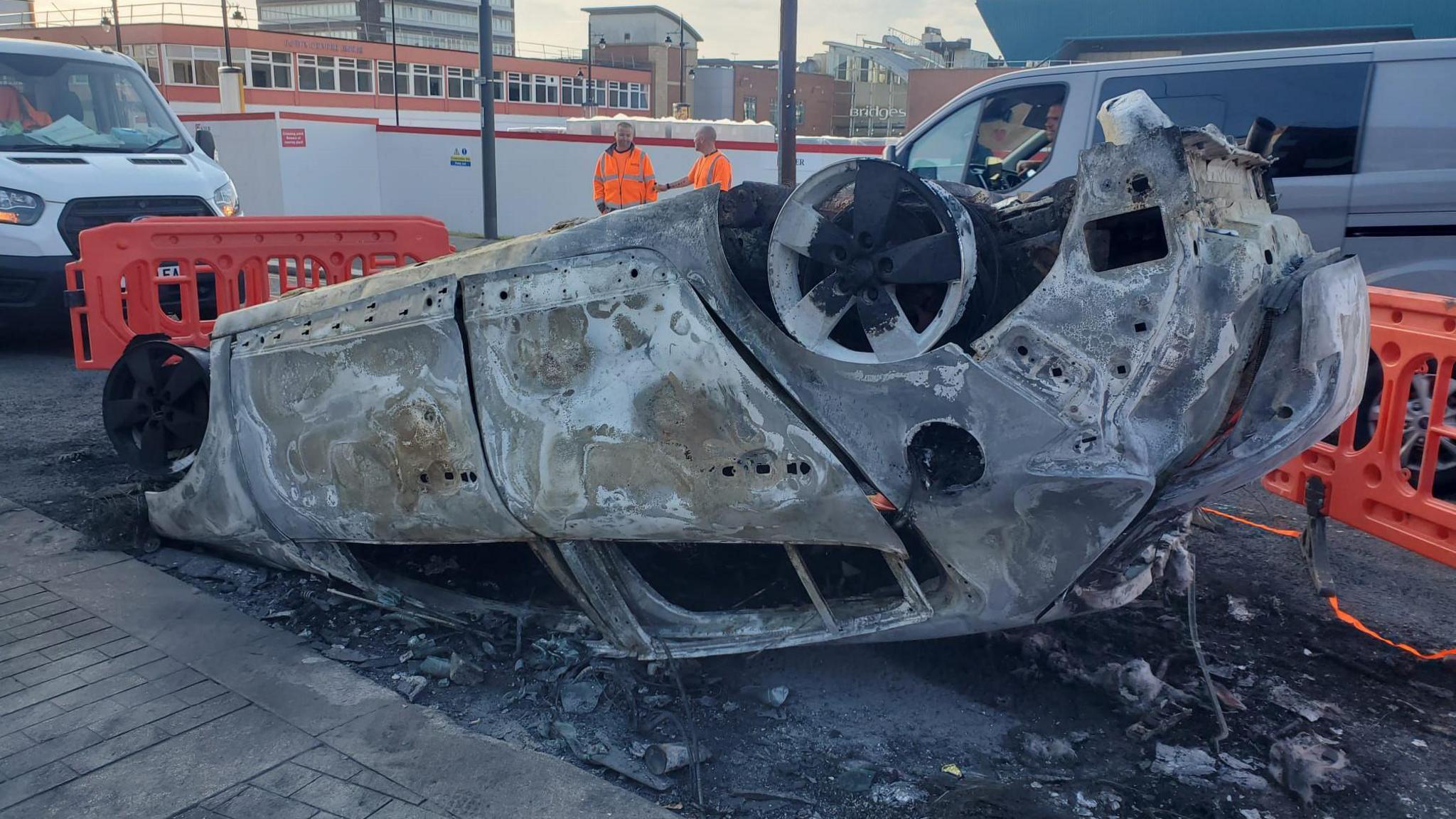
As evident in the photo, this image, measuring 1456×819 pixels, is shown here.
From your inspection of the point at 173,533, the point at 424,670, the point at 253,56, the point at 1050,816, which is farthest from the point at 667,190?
the point at 253,56

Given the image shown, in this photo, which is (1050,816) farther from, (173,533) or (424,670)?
(173,533)

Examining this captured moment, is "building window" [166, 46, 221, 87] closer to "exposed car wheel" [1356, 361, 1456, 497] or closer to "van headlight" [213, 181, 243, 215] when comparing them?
"van headlight" [213, 181, 243, 215]

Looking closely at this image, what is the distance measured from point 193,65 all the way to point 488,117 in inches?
1608

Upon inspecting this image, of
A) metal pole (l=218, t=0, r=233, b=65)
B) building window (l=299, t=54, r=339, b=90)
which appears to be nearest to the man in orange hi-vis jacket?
metal pole (l=218, t=0, r=233, b=65)

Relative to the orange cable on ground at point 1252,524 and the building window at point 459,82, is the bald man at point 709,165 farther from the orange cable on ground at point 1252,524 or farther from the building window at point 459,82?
the building window at point 459,82

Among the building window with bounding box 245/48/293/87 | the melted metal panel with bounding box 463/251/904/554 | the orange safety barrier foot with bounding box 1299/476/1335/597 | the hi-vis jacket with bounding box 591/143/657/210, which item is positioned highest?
the building window with bounding box 245/48/293/87

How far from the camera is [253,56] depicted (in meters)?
50.0

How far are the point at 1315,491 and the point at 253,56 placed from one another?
55073 millimetres

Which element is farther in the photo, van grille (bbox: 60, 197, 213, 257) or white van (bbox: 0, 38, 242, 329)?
van grille (bbox: 60, 197, 213, 257)

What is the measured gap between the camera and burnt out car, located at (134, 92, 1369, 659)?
8.56 feet

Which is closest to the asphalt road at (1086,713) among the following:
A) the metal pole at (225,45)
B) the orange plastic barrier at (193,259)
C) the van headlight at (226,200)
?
the orange plastic barrier at (193,259)

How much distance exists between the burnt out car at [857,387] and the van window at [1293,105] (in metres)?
4.12

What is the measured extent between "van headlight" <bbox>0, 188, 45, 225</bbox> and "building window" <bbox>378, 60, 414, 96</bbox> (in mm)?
50495

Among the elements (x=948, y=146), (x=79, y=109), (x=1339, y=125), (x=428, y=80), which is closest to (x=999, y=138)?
(x=948, y=146)
